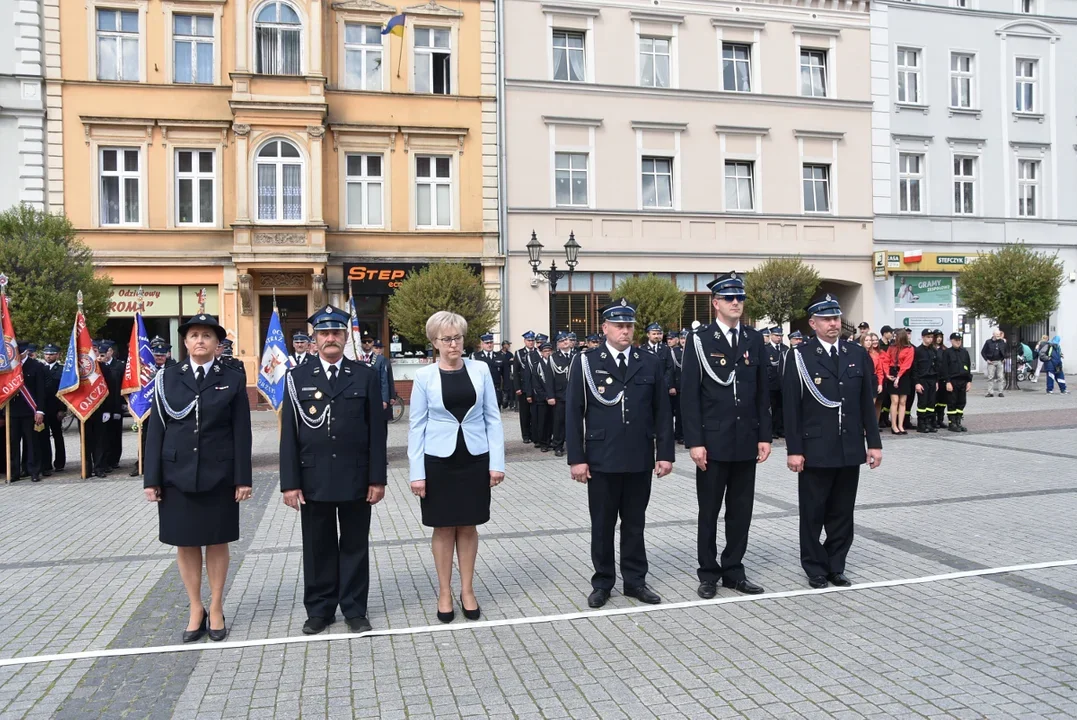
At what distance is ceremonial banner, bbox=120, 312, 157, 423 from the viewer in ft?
42.7

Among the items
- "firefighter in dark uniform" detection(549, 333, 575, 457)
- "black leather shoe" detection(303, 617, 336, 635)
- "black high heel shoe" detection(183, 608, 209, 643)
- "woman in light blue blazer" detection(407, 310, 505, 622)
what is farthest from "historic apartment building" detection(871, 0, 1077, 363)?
"black high heel shoe" detection(183, 608, 209, 643)

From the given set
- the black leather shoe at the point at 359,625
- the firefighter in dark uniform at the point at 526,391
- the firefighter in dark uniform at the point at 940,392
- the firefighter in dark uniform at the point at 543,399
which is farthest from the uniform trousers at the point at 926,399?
the black leather shoe at the point at 359,625

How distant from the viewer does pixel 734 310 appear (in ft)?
20.2

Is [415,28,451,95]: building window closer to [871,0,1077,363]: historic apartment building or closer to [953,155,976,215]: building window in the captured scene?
[871,0,1077,363]: historic apartment building

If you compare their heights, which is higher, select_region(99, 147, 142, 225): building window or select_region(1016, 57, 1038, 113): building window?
select_region(1016, 57, 1038, 113): building window

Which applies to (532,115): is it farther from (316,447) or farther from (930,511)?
(316,447)

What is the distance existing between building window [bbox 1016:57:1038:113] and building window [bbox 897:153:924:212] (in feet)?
15.8

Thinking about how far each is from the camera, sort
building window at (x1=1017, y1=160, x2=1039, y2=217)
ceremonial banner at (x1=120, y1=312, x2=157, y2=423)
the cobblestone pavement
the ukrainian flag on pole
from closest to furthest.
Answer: the cobblestone pavement, ceremonial banner at (x1=120, y1=312, x2=157, y2=423), the ukrainian flag on pole, building window at (x1=1017, y1=160, x2=1039, y2=217)

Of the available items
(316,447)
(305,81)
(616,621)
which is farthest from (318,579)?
(305,81)

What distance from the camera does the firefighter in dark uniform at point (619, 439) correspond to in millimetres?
6004

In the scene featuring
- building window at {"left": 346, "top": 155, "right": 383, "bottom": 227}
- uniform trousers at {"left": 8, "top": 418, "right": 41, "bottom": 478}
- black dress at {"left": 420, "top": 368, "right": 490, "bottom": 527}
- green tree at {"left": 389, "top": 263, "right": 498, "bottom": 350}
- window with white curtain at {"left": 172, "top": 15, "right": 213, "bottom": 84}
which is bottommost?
uniform trousers at {"left": 8, "top": 418, "right": 41, "bottom": 478}

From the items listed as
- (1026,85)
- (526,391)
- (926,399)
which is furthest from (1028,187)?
(526,391)

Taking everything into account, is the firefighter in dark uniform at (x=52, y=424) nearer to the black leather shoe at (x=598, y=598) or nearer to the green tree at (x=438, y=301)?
the green tree at (x=438, y=301)

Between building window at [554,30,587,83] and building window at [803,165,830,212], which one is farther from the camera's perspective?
building window at [803,165,830,212]
